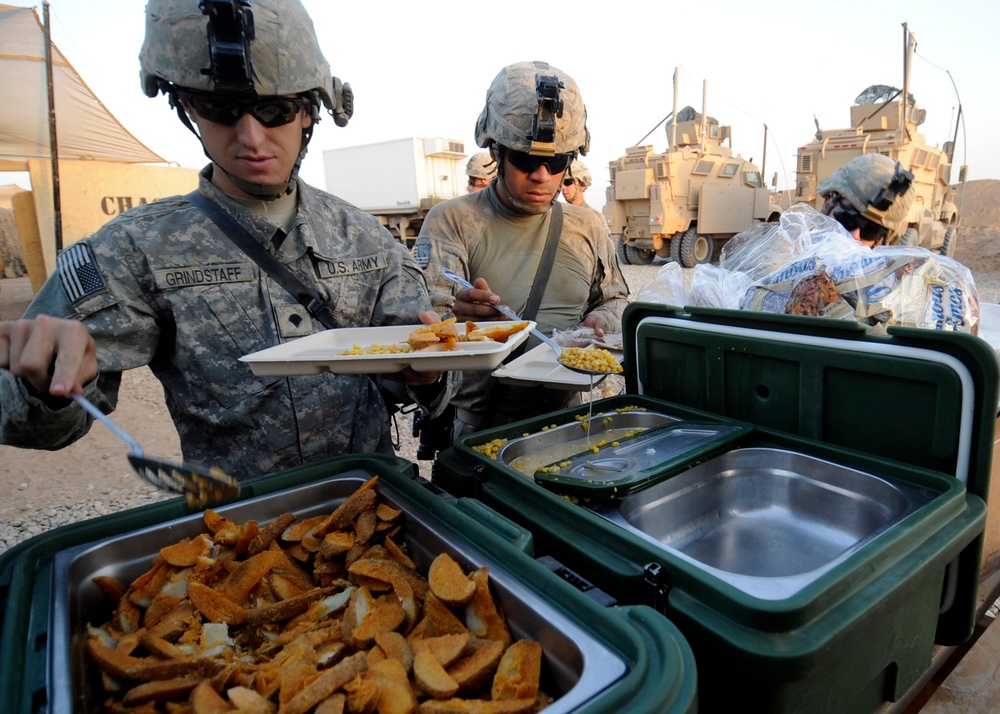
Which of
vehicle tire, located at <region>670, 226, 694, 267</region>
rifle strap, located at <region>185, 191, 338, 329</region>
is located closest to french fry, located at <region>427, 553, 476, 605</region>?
rifle strap, located at <region>185, 191, 338, 329</region>

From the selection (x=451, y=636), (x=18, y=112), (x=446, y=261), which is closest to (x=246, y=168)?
(x=446, y=261)

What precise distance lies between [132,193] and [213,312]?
10.2 meters

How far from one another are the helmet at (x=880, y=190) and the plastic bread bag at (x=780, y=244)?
1.05m

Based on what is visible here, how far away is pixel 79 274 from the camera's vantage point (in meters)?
1.58

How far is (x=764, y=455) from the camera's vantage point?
1484 mm

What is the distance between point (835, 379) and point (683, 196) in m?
16.7

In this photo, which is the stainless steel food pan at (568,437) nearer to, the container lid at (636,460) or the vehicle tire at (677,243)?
the container lid at (636,460)

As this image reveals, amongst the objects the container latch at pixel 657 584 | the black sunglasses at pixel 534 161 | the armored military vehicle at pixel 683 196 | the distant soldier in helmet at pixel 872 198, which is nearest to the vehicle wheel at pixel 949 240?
the armored military vehicle at pixel 683 196

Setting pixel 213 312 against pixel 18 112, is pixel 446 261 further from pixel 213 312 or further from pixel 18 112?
pixel 18 112

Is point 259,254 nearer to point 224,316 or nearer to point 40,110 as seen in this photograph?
point 224,316

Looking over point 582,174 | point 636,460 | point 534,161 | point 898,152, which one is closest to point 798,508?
point 636,460

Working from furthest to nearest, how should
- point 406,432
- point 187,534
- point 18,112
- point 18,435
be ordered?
point 18,112
point 406,432
point 18,435
point 187,534

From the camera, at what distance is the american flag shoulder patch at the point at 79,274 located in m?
1.55

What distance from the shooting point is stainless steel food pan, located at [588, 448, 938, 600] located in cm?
129
